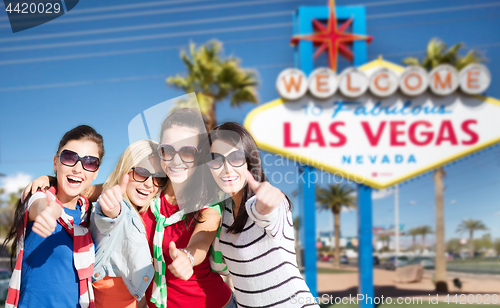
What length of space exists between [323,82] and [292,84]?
63 cm

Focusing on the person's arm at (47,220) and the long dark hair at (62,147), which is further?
the long dark hair at (62,147)

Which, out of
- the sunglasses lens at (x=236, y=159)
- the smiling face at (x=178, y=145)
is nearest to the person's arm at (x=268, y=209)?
the sunglasses lens at (x=236, y=159)

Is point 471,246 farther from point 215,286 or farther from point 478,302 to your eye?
point 215,286

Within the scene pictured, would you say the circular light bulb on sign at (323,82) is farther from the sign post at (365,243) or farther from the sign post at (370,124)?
the sign post at (365,243)

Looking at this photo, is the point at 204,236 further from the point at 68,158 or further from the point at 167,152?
the point at 68,158

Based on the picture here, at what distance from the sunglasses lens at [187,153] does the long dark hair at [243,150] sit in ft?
0.53

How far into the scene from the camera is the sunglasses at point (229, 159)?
197cm

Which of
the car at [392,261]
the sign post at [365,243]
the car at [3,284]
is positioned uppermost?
the sign post at [365,243]

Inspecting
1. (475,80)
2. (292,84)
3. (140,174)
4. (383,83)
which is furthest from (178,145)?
(475,80)

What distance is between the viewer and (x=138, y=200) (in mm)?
2246

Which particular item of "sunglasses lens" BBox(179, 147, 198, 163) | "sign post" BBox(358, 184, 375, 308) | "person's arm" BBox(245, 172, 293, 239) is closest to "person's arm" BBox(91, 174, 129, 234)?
"sunglasses lens" BBox(179, 147, 198, 163)

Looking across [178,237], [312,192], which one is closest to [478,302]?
[312,192]

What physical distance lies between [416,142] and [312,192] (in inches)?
91.1

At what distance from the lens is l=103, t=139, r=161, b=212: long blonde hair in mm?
2244
